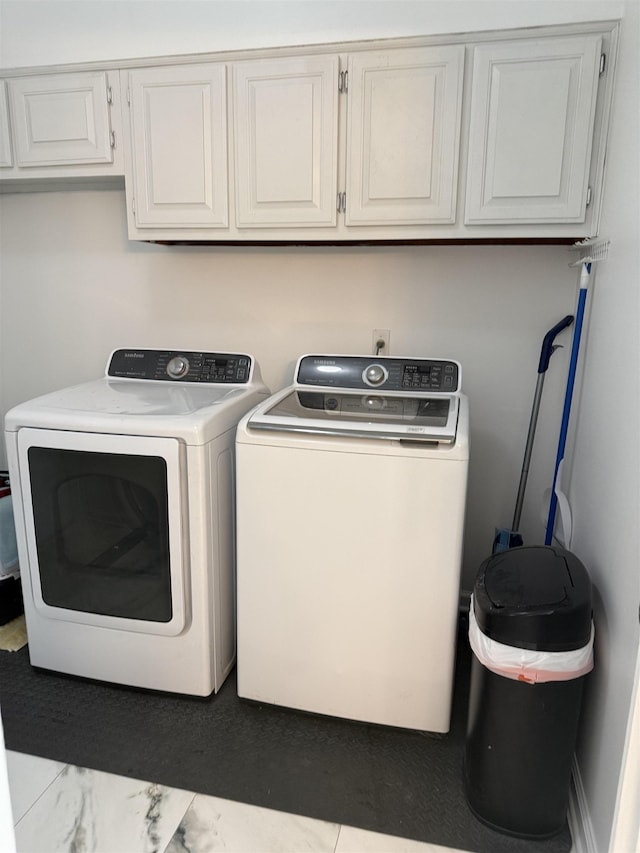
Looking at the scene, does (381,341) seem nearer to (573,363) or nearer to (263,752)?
(573,363)

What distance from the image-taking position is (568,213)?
1874 mm

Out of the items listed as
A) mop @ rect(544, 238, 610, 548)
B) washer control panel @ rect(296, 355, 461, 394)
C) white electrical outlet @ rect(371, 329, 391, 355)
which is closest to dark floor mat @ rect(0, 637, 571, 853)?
mop @ rect(544, 238, 610, 548)

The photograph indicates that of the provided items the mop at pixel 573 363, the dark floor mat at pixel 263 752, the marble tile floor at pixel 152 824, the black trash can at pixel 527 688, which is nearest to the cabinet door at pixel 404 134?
the mop at pixel 573 363

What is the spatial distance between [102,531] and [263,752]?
0.84 meters

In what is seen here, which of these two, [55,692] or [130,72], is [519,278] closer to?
[130,72]

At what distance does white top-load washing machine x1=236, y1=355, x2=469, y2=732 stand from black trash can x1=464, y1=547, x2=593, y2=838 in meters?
0.20

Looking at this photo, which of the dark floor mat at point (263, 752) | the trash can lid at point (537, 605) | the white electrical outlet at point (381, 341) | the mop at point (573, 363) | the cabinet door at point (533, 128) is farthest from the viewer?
the white electrical outlet at point (381, 341)

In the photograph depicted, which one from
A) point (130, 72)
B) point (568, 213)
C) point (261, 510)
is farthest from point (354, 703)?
point (130, 72)

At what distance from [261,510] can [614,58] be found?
5.59 feet

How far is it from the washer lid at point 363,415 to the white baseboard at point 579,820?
0.97m

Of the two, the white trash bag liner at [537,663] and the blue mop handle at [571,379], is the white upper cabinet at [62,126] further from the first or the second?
the white trash bag liner at [537,663]

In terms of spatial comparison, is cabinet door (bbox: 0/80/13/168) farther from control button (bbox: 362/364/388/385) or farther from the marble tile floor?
the marble tile floor

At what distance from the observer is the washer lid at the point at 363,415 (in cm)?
167

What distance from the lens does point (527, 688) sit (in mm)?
1450
